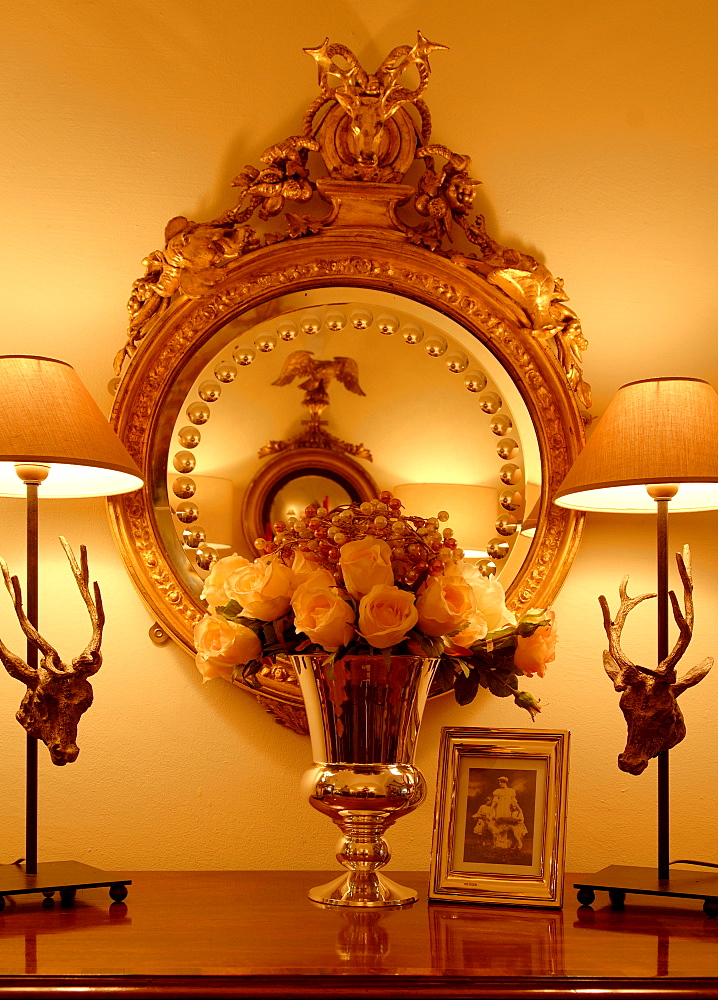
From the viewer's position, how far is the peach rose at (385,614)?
1317mm

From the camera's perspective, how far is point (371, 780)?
4.52 ft

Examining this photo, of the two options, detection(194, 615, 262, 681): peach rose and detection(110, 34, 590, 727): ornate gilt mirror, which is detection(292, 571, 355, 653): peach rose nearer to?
detection(194, 615, 262, 681): peach rose

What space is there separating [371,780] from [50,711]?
0.48 m

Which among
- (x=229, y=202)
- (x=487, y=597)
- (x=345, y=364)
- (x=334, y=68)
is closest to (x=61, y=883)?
(x=487, y=597)

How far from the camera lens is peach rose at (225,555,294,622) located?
4.50ft

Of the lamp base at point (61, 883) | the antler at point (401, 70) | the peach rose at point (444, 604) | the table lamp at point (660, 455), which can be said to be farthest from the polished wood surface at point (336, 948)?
the antler at point (401, 70)

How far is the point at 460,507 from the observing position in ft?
5.82

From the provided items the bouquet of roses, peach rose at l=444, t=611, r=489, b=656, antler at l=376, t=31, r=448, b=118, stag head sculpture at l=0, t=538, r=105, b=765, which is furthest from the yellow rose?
antler at l=376, t=31, r=448, b=118

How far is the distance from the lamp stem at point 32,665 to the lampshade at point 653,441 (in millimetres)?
823

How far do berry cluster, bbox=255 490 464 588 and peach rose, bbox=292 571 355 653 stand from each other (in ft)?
0.13

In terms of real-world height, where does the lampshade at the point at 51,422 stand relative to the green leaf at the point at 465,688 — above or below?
above

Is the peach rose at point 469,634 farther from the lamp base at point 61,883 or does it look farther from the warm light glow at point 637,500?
the lamp base at point 61,883

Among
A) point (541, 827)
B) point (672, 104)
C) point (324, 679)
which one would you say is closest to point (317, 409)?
point (324, 679)

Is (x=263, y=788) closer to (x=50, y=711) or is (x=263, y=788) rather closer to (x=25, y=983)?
(x=50, y=711)
